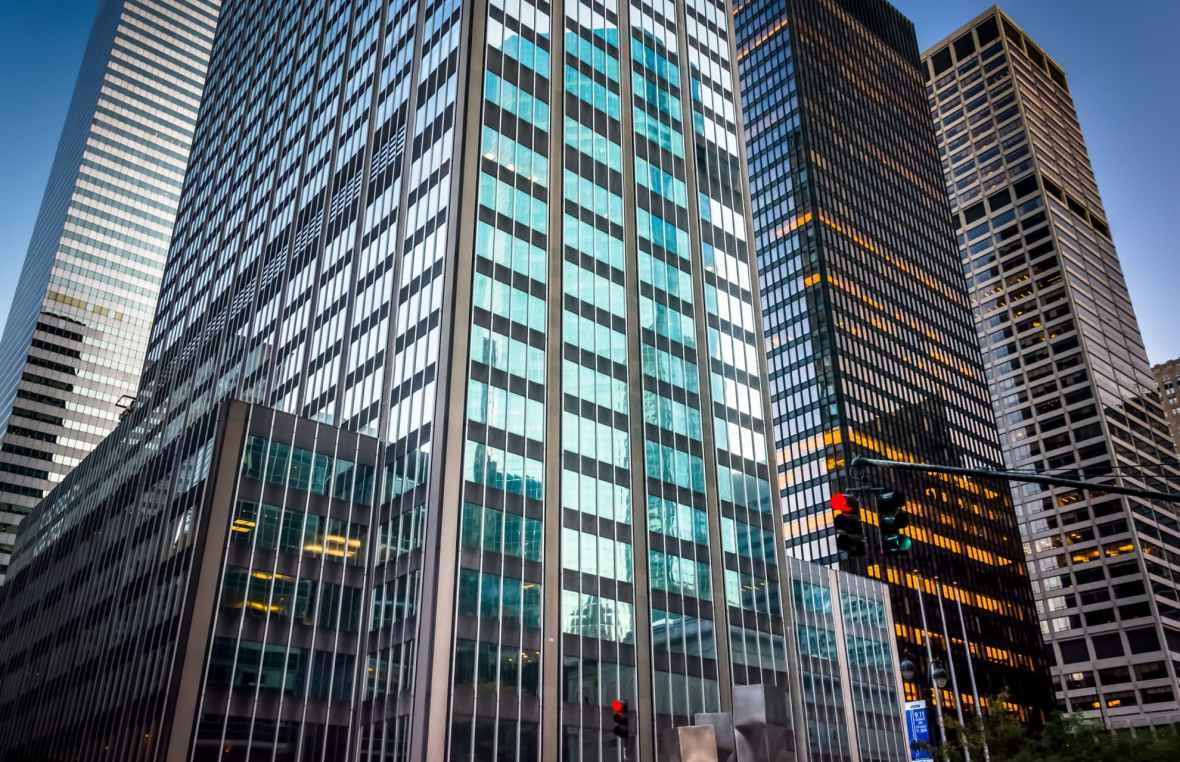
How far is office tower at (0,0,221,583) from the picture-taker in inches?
6225

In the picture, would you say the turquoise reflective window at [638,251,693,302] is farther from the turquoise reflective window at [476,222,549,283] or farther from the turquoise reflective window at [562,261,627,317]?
the turquoise reflective window at [476,222,549,283]

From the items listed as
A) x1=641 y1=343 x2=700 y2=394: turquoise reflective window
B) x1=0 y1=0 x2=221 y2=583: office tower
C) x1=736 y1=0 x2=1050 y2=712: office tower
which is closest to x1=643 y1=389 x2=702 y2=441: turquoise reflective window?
x1=641 y1=343 x2=700 y2=394: turquoise reflective window

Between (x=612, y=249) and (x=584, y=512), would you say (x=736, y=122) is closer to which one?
(x=612, y=249)

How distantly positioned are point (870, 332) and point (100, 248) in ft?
443

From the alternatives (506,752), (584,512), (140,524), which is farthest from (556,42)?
(506,752)

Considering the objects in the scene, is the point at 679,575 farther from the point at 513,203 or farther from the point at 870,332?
the point at 870,332

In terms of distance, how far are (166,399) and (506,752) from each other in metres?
59.8

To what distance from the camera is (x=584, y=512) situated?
6284 centimetres

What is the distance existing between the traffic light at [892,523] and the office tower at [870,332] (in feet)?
368

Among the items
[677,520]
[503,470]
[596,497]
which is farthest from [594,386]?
[677,520]

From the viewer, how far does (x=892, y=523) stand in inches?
672

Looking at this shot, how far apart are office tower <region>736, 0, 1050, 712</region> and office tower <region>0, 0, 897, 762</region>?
2309 inches

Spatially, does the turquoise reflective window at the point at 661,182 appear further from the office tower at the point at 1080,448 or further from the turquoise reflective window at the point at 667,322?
the office tower at the point at 1080,448

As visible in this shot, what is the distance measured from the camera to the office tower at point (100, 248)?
158m
